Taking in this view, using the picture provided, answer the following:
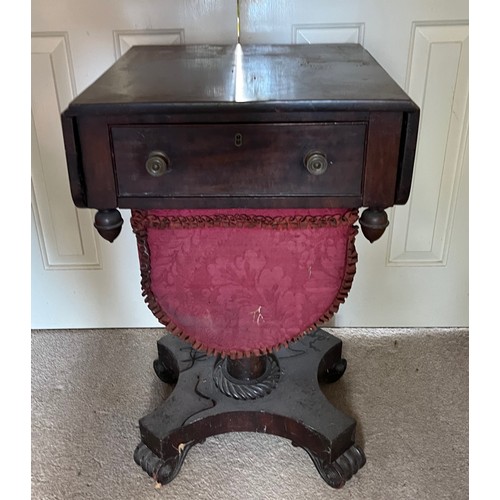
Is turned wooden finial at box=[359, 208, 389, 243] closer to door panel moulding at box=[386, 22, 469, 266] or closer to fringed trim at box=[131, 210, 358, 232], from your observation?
fringed trim at box=[131, 210, 358, 232]

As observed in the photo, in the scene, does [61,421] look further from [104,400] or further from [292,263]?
[292,263]

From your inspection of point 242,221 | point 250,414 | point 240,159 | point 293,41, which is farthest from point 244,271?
point 293,41

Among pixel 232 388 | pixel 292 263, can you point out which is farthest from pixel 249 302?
pixel 232 388

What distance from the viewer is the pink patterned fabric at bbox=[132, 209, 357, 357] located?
85 cm

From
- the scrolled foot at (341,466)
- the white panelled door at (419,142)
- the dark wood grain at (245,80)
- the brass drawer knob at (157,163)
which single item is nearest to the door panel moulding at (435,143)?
the white panelled door at (419,142)

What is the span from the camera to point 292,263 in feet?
2.89

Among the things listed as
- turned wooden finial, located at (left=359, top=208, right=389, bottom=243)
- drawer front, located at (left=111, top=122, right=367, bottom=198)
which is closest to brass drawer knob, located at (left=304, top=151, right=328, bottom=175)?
drawer front, located at (left=111, top=122, right=367, bottom=198)

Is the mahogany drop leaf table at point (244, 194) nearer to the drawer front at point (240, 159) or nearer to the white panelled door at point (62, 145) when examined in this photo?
the drawer front at point (240, 159)

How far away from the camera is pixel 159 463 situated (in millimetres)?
1020

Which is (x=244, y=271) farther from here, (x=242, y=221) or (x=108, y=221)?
(x=108, y=221)

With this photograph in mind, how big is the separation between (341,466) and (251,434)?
0.66 feet

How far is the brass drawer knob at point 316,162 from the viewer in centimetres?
74
